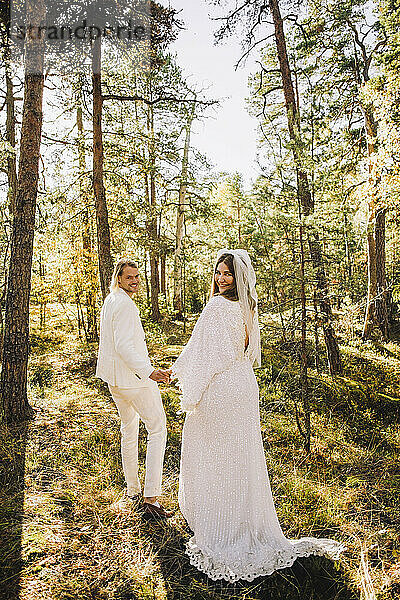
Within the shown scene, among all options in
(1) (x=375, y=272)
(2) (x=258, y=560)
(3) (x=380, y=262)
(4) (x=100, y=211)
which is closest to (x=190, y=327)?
(1) (x=375, y=272)

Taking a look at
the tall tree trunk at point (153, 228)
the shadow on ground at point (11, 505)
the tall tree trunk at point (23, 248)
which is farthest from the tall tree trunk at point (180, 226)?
the shadow on ground at point (11, 505)

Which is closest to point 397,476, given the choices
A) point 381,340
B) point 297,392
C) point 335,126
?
point 297,392

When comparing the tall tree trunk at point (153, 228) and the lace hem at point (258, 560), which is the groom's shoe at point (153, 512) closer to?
the lace hem at point (258, 560)

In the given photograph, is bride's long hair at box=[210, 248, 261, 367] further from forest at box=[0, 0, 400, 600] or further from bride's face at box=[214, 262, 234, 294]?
forest at box=[0, 0, 400, 600]

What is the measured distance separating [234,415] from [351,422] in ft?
17.6

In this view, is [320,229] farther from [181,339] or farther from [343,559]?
[181,339]

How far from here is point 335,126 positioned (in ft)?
50.2

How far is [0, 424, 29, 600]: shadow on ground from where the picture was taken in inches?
121

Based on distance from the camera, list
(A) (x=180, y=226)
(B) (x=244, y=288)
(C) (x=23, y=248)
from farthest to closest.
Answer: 1. (A) (x=180, y=226)
2. (C) (x=23, y=248)
3. (B) (x=244, y=288)

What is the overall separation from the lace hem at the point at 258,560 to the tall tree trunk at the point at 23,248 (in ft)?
12.9

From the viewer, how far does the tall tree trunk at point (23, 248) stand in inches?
253

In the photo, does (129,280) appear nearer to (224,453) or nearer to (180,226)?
(224,453)

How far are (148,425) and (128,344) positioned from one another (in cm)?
75

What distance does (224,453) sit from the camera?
365 cm
